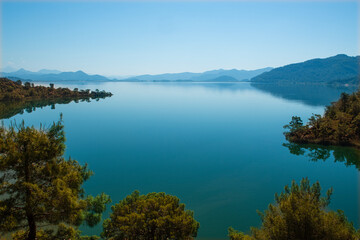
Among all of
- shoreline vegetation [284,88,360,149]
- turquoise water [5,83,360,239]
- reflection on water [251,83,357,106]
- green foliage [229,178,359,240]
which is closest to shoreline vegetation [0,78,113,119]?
turquoise water [5,83,360,239]

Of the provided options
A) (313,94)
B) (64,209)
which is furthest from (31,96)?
(313,94)

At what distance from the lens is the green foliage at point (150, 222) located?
7215mm

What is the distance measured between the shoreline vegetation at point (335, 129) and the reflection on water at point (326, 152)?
29.0 inches

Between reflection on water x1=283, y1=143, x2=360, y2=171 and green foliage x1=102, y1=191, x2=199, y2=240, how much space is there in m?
19.4

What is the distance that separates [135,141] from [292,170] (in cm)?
1610

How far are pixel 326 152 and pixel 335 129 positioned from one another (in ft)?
10.9

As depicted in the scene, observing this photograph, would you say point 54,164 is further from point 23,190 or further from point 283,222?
point 283,222

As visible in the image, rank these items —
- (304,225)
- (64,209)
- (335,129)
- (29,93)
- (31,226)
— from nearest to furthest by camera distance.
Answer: (304,225) < (64,209) < (31,226) < (335,129) < (29,93)

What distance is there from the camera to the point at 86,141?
88.9 feet

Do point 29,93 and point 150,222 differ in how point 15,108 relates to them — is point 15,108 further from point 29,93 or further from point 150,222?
point 150,222

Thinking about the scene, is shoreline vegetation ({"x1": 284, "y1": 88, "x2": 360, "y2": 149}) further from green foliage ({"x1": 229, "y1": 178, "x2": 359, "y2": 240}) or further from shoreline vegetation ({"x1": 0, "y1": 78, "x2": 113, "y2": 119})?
shoreline vegetation ({"x1": 0, "y1": 78, "x2": 113, "y2": 119})

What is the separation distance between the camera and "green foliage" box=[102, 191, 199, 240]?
23.7 feet

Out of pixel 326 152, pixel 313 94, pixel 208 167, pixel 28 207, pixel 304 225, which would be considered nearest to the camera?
pixel 28 207

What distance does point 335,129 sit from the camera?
25.8 meters
